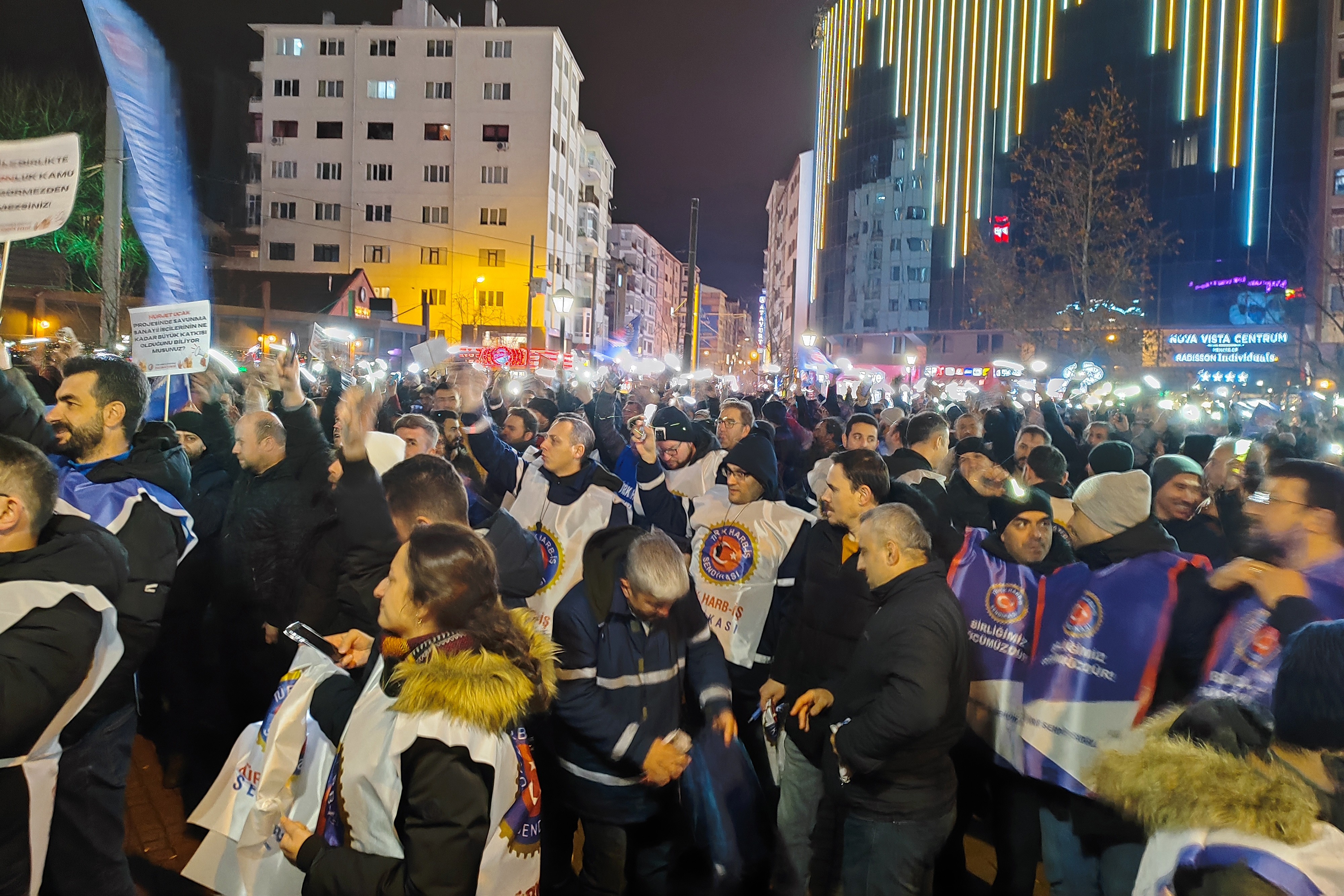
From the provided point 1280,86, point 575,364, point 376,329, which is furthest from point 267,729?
point 1280,86

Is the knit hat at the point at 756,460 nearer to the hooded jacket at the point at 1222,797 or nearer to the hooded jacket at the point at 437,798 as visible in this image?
the hooded jacket at the point at 437,798

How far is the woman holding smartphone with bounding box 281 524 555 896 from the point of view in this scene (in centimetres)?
217

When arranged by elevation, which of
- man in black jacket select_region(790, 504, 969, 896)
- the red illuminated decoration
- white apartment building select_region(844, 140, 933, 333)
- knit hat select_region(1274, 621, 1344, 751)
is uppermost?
white apartment building select_region(844, 140, 933, 333)

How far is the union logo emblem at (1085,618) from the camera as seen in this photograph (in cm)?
342

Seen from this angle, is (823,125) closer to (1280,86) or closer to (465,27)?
(465,27)

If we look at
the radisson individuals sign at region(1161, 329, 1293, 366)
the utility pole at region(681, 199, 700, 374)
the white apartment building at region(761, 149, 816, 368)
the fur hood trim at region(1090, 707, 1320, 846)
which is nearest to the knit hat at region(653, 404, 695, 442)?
the fur hood trim at region(1090, 707, 1320, 846)

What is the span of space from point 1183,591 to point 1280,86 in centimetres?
5841

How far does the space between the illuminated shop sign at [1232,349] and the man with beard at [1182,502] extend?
142ft

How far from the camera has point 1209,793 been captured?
6.05ft

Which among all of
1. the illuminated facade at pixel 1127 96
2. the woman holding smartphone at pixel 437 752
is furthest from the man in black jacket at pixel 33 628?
the illuminated facade at pixel 1127 96

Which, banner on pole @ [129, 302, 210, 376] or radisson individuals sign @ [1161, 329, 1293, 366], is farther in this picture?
radisson individuals sign @ [1161, 329, 1293, 366]

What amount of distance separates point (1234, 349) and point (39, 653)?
5331 centimetres

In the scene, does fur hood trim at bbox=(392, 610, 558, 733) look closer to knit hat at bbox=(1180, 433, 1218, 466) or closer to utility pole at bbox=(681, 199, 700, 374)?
knit hat at bbox=(1180, 433, 1218, 466)

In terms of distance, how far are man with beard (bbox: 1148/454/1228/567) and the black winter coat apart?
A: 247cm
